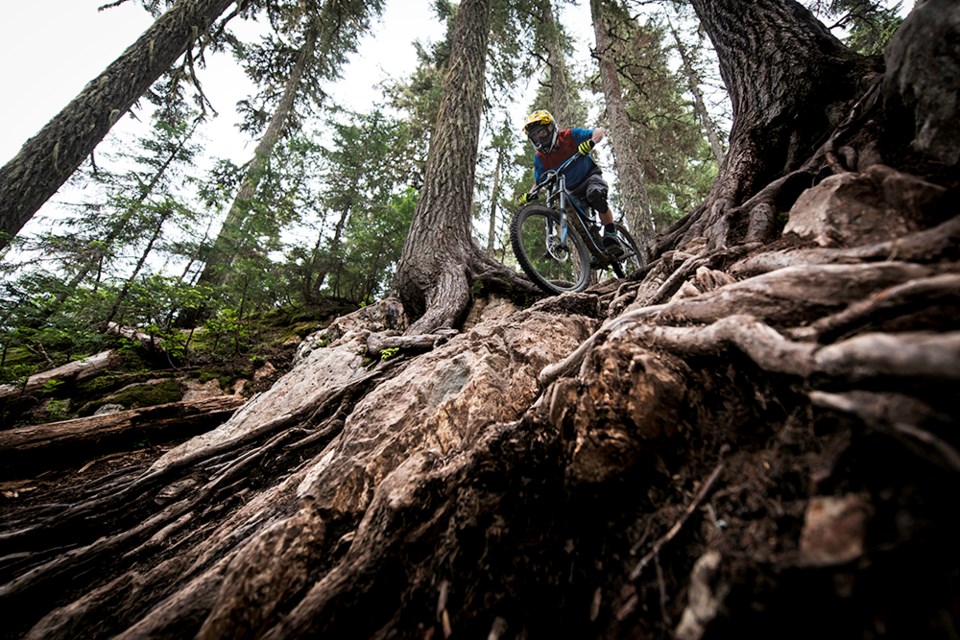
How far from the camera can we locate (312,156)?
9.36 m

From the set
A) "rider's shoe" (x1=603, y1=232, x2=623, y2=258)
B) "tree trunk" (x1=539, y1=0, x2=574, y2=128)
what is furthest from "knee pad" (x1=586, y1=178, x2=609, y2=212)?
"tree trunk" (x1=539, y1=0, x2=574, y2=128)

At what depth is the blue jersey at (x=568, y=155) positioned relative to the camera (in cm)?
504

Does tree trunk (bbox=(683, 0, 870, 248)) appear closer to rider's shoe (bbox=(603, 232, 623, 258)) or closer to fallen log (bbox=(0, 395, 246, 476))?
rider's shoe (bbox=(603, 232, 623, 258))

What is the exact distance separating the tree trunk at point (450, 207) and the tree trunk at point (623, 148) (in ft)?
13.5

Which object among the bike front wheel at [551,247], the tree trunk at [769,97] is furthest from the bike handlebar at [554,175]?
the tree trunk at [769,97]

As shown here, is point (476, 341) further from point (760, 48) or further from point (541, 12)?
point (541, 12)

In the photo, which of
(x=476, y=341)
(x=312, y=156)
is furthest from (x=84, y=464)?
(x=312, y=156)

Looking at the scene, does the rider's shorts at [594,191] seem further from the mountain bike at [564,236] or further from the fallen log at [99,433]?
the fallen log at [99,433]

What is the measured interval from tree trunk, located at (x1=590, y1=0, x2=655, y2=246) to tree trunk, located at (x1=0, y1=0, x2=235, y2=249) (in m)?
8.69

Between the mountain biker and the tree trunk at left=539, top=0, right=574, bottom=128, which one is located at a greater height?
the tree trunk at left=539, top=0, right=574, bottom=128

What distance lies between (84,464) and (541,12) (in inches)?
580

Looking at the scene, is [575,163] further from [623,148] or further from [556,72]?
[556,72]

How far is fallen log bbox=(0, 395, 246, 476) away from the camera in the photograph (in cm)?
272

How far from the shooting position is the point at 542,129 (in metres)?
5.07
